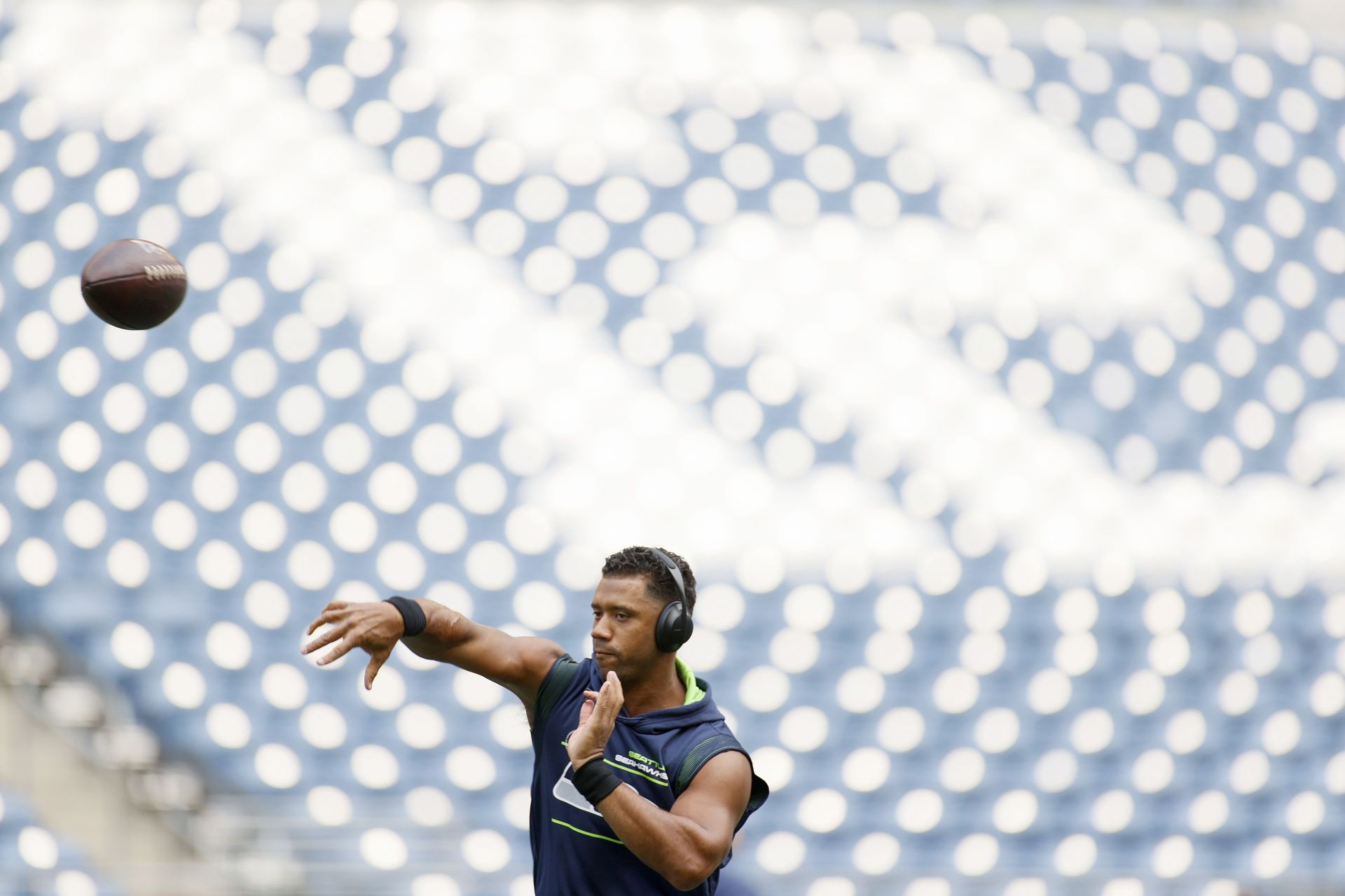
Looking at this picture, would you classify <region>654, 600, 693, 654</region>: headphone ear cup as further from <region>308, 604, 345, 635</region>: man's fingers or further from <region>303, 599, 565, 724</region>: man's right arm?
<region>308, 604, 345, 635</region>: man's fingers

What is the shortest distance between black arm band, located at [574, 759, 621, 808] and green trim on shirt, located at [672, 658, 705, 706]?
23 centimetres

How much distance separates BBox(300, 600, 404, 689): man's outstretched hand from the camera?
4.37ft

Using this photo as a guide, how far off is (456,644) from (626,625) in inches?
8.2

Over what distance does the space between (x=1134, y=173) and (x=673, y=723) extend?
4815 millimetres

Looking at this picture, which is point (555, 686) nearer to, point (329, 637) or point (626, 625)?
point (626, 625)

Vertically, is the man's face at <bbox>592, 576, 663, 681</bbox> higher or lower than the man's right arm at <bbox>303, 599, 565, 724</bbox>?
higher

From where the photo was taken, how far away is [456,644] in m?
1.47

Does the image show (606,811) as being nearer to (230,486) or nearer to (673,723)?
(673,723)

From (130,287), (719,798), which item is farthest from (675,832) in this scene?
(130,287)

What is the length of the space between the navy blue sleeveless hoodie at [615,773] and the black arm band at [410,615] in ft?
0.58

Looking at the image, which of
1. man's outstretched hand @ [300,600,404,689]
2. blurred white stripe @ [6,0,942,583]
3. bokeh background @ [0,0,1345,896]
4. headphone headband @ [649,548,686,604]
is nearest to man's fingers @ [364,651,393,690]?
man's outstretched hand @ [300,600,404,689]

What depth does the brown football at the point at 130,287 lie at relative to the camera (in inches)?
83.9

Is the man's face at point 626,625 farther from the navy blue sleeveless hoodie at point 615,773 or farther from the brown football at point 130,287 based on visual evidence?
the brown football at point 130,287

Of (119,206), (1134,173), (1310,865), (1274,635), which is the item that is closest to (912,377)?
(1134,173)
